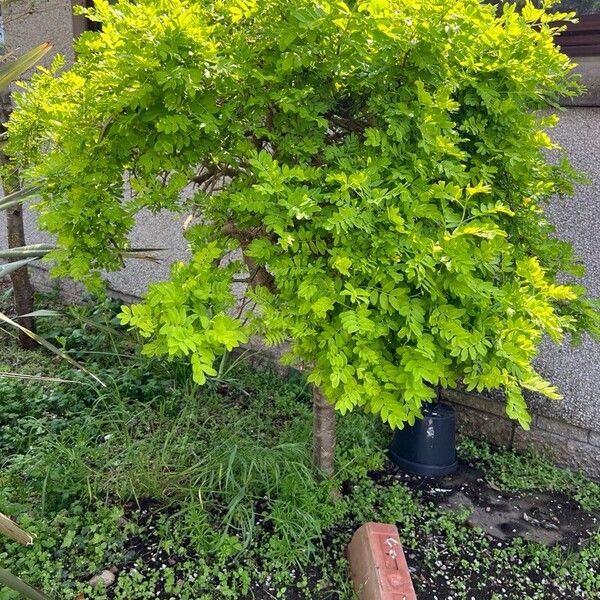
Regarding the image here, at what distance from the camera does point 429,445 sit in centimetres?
277

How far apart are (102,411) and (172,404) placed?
0.37m

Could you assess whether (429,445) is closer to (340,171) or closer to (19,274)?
(340,171)

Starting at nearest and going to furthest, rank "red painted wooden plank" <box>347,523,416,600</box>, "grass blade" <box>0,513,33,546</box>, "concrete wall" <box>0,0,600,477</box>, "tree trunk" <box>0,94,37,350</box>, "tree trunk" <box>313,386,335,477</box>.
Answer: "grass blade" <box>0,513,33,546</box> → "red painted wooden plank" <box>347,523,416,600</box> → "tree trunk" <box>313,386,335,477</box> → "concrete wall" <box>0,0,600,477</box> → "tree trunk" <box>0,94,37,350</box>

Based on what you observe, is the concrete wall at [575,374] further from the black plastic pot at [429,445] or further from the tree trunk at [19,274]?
the tree trunk at [19,274]

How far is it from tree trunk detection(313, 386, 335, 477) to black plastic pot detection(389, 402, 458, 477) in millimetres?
447

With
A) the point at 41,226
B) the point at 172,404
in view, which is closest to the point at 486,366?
the point at 41,226

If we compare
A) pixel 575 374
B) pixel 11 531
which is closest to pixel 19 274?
pixel 11 531

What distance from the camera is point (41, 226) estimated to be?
196 cm

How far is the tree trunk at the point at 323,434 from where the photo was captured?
241 cm

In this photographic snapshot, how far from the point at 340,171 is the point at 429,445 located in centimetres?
158

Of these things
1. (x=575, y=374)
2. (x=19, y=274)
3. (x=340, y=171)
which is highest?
(x=340, y=171)

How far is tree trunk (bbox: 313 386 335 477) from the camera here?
2.41m

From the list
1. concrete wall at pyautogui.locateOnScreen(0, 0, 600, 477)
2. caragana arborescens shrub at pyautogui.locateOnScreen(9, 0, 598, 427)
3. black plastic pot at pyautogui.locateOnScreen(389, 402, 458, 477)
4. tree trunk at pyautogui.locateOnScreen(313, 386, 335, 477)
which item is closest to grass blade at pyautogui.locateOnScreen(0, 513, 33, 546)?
caragana arborescens shrub at pyautogui.locateOnScreen(9, 0, 598, 427)

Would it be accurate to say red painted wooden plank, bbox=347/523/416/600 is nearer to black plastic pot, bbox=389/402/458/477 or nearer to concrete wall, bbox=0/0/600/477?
black plastic pot, bbox=389/402/458/477
